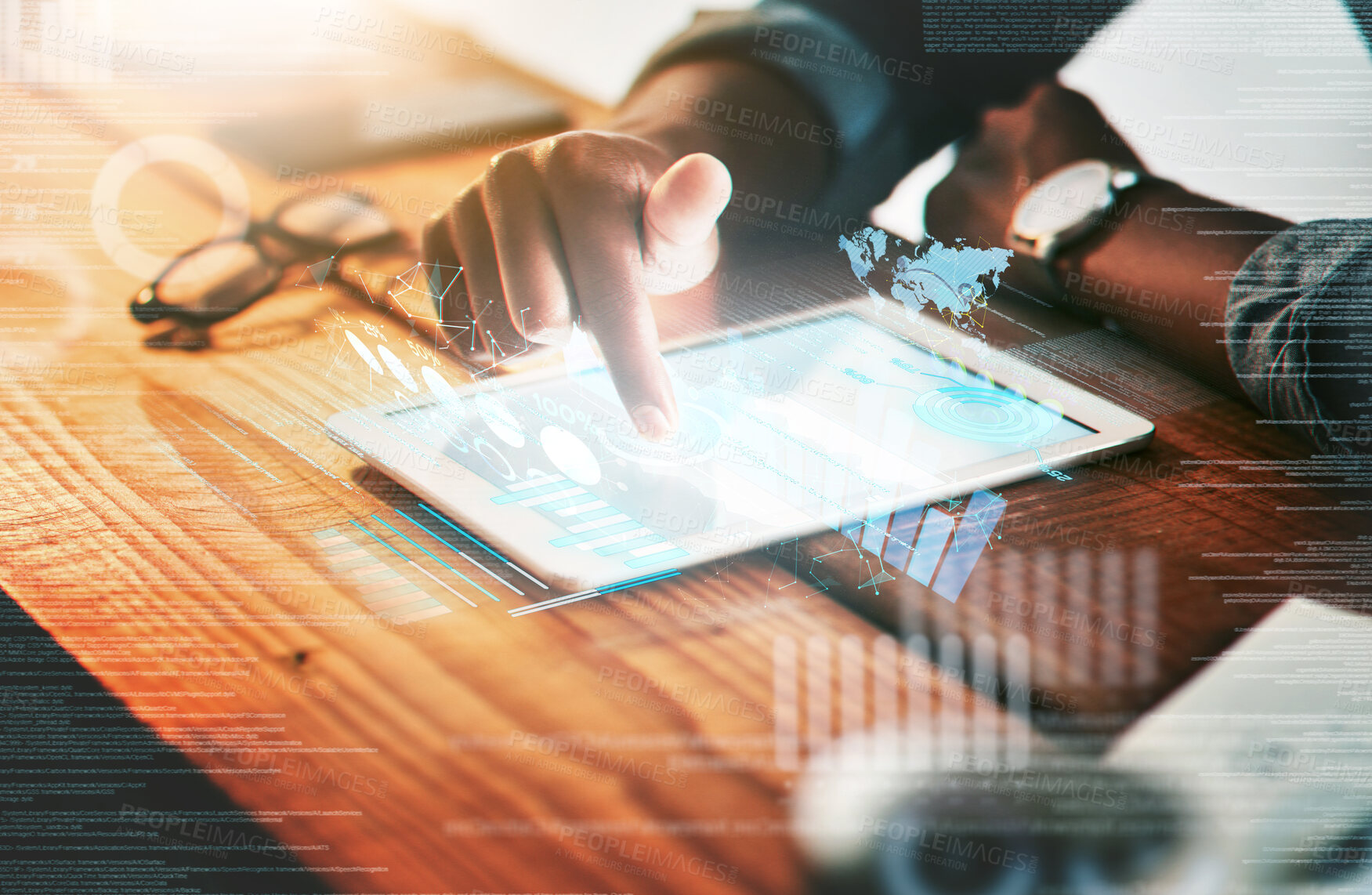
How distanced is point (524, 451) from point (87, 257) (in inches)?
20.5

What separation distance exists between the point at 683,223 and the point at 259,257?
0.44 meters

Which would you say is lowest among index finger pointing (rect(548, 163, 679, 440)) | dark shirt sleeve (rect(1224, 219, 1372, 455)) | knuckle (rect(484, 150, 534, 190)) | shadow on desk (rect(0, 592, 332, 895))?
shadow on desk (rect(0, 592, 332, 895))

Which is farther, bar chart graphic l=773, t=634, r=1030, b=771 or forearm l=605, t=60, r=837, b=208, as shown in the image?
forearm l=605, t=60, r=837, b=208

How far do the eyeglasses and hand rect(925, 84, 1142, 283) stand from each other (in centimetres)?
56

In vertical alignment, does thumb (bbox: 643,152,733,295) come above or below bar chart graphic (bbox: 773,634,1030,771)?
above

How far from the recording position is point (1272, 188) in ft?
2.65

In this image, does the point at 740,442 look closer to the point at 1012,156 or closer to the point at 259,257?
the point at 1012,156

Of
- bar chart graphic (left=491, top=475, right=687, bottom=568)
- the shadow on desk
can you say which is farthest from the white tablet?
the shadow on desk

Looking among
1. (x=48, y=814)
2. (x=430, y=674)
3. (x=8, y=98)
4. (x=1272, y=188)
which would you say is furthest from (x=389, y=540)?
(x=1272, y=188)

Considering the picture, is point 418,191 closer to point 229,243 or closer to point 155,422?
point 229,243

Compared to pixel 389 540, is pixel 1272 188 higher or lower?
higher

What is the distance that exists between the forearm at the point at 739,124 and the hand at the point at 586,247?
0.07 ft

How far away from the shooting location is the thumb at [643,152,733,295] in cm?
78

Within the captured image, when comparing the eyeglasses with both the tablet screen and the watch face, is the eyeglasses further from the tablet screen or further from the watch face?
the watch face
